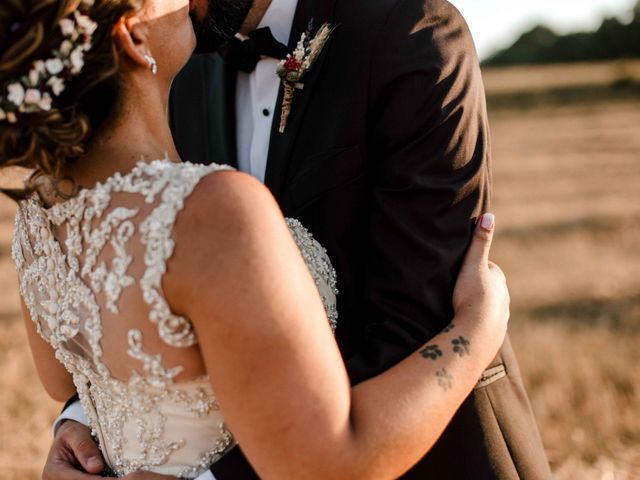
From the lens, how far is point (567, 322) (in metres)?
5.90

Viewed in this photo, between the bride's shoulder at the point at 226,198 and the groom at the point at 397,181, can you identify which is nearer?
the bride's shoulder at the point at 226,198

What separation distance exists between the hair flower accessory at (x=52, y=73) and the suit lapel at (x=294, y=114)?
824 millimetres

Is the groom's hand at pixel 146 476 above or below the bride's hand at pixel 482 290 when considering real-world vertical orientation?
below

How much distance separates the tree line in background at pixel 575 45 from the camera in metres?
39.2

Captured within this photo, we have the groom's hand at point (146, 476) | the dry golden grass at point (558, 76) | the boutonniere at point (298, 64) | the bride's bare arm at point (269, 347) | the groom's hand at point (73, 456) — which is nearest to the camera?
the bride's bare arm at point (269, 347)

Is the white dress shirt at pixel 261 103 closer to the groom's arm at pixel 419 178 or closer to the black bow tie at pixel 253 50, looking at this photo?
the black bow tie at pixel 253 50

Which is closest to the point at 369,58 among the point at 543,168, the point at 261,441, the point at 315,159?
the point at 315,159

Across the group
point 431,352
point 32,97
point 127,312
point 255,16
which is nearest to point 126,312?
point 127,312

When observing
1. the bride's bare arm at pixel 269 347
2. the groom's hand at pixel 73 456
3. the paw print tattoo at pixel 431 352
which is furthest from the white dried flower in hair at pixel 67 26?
the groom's hand at pixel 73 456

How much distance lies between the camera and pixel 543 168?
47.6 ft

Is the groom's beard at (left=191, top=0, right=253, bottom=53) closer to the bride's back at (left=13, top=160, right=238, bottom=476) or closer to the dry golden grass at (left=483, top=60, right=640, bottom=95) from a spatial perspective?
the bride's back at (left=13, top=160, right=238, bottom=476)

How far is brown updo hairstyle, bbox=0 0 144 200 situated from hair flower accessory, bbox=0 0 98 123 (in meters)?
0.01

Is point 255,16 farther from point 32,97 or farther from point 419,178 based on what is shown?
point 32,97

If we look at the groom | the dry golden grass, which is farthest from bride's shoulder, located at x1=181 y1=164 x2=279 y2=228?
the dry golden grass
